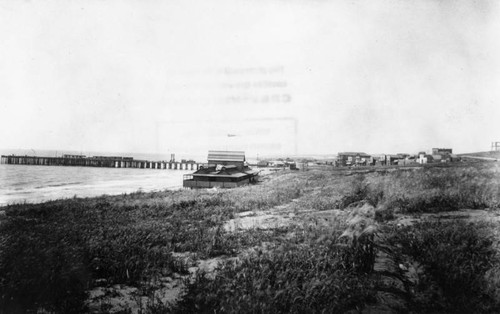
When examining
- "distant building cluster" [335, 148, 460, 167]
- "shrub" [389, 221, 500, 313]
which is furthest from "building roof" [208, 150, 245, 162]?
"shrub" [389, 221, 500, 313]

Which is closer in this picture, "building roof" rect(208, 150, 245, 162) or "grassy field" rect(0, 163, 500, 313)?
"grassy field" rect(0, 163, 500, 313)

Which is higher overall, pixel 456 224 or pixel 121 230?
pixel 456 224

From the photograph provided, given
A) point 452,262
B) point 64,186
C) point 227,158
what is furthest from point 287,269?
point 64,186

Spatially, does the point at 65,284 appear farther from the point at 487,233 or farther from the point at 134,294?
the point at 487,233

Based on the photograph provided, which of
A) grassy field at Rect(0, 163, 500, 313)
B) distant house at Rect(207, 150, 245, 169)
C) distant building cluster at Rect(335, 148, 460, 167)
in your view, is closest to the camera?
grassy field at Rect(0, 163, 500, 313)

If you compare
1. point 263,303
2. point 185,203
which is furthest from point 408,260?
point 185,203

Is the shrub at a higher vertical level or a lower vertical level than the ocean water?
higher

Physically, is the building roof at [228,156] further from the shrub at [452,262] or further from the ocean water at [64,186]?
the shrub at [452,262]

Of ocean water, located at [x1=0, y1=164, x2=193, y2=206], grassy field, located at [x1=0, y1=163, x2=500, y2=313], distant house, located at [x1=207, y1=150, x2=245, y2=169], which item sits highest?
distant house, located at [x1=207, y1=150, x2=245, y2=169]

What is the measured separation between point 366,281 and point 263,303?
1.72m

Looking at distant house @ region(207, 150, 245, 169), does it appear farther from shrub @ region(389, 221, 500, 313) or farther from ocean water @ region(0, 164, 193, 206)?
A: shrub @ region(389, 221, 500, 313)

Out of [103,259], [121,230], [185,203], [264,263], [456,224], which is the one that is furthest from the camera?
[185,203]

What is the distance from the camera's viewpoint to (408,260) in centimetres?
514

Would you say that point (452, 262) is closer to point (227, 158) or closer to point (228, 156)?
point (227, 158)
